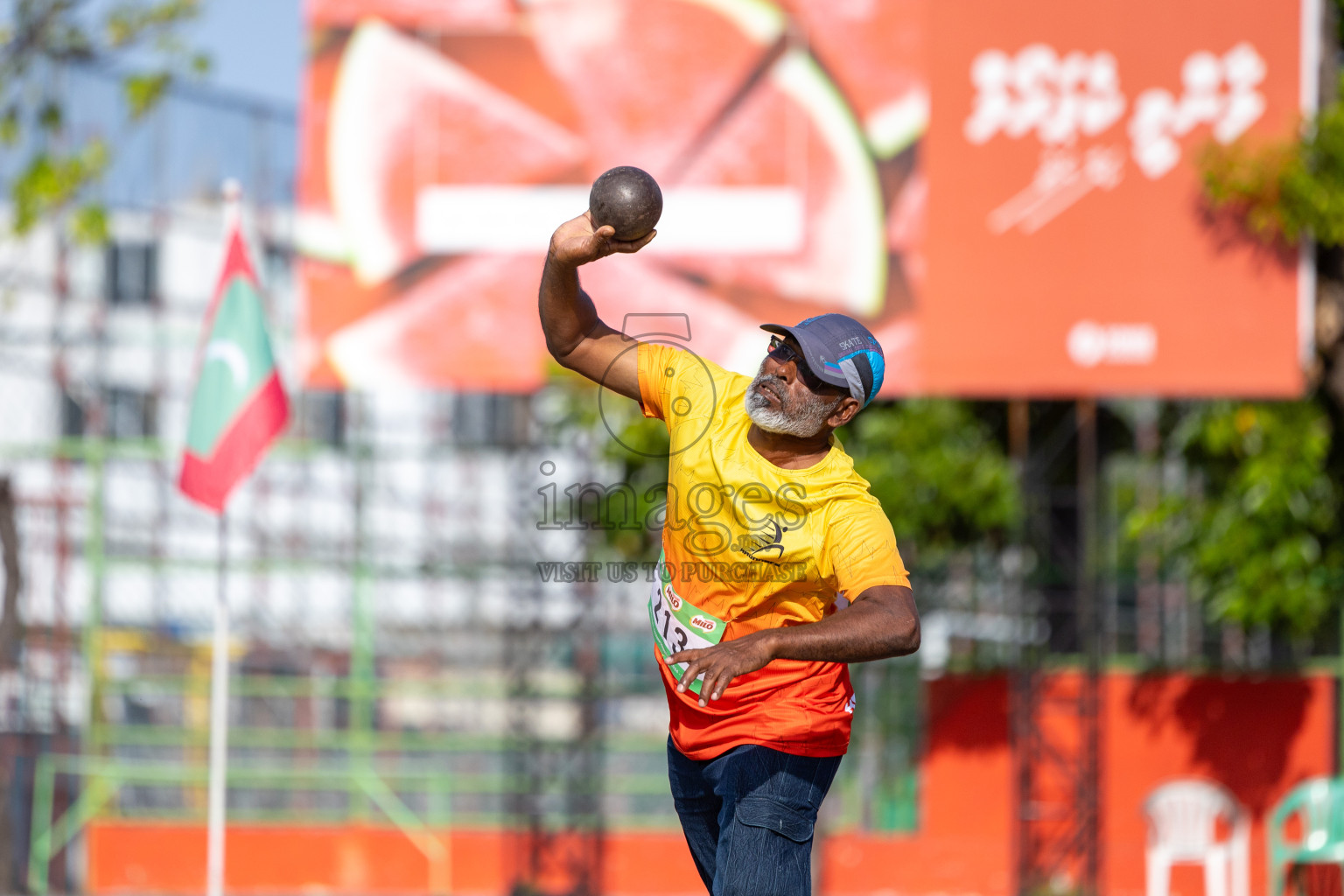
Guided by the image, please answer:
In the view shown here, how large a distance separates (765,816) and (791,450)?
2.87ft

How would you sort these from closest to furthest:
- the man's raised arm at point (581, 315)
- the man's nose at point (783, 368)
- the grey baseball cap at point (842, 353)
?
the grey baseball cap at point (842, 353) → the man's nose at point (783, 368) → the man's raised arm at point (581, 315)

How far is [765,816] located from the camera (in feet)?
11.3

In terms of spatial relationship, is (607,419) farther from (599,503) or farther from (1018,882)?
(1018,882)

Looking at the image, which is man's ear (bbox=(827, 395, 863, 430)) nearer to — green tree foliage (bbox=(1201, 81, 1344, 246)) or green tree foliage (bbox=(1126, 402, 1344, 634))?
green tree foliage (bbox=(1201, 81, 1344, 246))

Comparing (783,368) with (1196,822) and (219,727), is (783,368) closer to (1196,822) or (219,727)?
(219,727)

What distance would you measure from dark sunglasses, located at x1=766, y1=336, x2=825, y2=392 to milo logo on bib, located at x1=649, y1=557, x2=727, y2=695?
0.62m

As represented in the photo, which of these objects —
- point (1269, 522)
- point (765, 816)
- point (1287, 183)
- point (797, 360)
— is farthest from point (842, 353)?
point (1269, 522)

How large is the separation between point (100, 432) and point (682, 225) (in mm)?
4645

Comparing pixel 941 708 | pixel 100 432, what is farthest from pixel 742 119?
pixel 100 432

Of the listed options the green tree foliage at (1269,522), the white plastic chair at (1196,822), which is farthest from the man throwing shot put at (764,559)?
the white plastic chair at (1196,822)

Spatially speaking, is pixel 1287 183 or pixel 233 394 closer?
pixel 233 394

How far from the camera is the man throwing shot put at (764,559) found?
3402mm

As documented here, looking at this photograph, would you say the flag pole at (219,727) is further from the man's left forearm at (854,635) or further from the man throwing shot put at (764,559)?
the man's left forearm at (854,635)

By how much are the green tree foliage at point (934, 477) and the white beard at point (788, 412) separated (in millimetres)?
6343
